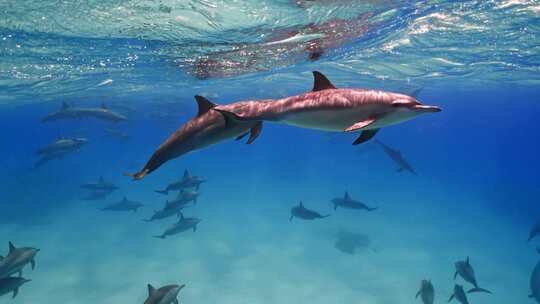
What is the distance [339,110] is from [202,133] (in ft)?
5.72

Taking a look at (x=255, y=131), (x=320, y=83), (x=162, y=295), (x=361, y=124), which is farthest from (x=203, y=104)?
(x=162, y=295)

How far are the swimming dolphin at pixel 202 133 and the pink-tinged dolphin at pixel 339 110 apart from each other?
7.8 inches

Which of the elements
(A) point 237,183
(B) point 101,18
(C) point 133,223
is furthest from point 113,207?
(A) point 237,183

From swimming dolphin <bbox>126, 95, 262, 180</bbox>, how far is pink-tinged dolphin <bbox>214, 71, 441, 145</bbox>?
0.20 meters

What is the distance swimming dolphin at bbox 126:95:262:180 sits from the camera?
441 centimetres

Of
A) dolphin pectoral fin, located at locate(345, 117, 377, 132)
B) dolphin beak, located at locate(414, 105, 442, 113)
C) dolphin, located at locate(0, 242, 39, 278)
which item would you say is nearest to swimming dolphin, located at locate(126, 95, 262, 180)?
dolphin pectoral fin, located at locate(345, 117, 377, 132)

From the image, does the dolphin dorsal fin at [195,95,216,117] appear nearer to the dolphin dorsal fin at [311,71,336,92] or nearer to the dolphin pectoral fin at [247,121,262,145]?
the dolphin pectoral fin at [247,121,262,145]

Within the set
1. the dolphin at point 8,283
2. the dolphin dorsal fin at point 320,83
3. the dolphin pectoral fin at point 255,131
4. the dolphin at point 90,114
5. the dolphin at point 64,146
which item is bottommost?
the dolphin at point 8,283

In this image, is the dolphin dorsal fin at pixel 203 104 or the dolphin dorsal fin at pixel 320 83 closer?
the dolphin dorsal fin at pixel 320 83

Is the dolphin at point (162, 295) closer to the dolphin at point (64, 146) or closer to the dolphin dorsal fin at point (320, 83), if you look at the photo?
the dolphin dorsal fin at point (320, 83)

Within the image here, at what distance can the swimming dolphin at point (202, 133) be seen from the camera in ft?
14.5

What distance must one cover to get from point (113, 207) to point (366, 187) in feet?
105

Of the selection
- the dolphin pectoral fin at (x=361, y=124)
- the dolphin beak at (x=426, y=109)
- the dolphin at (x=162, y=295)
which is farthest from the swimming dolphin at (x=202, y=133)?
the dolphin at (x=162, y=295)

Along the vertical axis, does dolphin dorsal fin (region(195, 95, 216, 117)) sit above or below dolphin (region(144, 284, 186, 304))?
above
